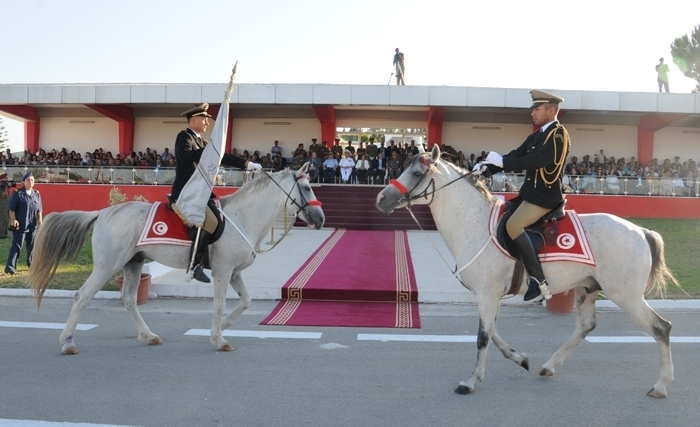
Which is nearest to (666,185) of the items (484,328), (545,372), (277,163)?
(277,163)

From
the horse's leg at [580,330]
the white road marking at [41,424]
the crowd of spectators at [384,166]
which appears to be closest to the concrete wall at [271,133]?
the crowd of spectators at [384,166]

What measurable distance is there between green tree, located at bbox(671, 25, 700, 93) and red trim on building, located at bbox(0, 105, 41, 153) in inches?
1696

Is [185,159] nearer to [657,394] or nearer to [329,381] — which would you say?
[329,381]

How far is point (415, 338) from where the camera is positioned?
6.80m

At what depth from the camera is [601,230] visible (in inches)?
205

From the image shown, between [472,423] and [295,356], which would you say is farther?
[295,356]

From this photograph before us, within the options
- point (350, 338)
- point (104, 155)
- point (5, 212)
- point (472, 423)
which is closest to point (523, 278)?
point (472, 423)

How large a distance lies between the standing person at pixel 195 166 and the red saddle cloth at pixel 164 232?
0.33ft

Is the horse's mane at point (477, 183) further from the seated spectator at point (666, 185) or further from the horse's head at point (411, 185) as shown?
the seated spectator at point (666, 185)

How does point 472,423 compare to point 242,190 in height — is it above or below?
below

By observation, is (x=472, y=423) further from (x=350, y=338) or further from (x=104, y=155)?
(x=104, y=155)

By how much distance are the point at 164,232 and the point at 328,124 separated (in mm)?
20940

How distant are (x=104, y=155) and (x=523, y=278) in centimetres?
2533

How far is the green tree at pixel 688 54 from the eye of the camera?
40.4m
